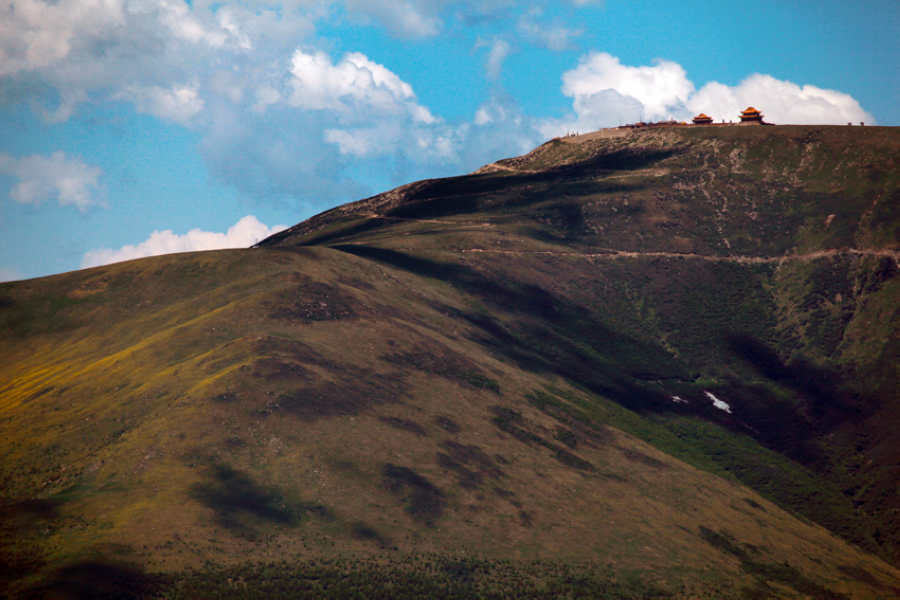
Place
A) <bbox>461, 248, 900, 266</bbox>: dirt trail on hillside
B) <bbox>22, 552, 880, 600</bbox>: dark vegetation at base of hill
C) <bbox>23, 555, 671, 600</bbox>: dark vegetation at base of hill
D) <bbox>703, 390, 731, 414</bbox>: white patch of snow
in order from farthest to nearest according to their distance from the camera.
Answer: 1. <bbox>461, 248, 900, 266</bbox>: dirt trail on hillside
2. <bbox>703, 390, 731, 414</bbox>: white patch of snow
3. <bbox>22, 552, 880, 600</bbox>: dark vegetation at base of hill
4. <bbox>23, 555, 671, 600</bbox>: dark vegetation at base of hill

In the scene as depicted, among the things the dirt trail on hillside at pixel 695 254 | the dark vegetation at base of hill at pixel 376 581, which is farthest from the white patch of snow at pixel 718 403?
the dark vegetation at base of hill at pixel 376 581

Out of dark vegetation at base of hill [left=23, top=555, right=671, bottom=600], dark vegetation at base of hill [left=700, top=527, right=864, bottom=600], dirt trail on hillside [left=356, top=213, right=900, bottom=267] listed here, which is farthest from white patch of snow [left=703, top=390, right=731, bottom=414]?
dark vegetation at base of hill [left=23, top=555, right=671, bottom=600]

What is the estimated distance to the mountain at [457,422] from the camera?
6316cm

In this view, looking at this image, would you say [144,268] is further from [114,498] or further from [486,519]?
[486,519]

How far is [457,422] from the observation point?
3659 inches

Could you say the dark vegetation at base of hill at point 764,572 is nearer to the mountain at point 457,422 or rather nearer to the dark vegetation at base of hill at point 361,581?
the mountain at point 457,422

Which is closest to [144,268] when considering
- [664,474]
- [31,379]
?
[31,379]

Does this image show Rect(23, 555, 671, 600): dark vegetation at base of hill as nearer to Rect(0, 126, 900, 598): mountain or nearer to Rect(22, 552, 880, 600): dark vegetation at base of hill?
Rect(22, 552, 880, 600): dark vegetation at base of hill

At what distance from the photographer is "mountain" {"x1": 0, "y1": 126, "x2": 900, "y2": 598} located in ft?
207

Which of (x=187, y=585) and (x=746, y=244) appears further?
(x=746, y=244)

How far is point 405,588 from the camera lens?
202 ft

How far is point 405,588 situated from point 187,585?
1784cm

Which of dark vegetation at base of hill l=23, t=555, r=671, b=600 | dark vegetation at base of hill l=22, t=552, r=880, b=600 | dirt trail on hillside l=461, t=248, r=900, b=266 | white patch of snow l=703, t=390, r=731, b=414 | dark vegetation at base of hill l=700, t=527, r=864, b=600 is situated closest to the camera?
dark vegetation at base of hill l=23, t=555, r=671, b=600

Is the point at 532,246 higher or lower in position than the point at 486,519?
higher
